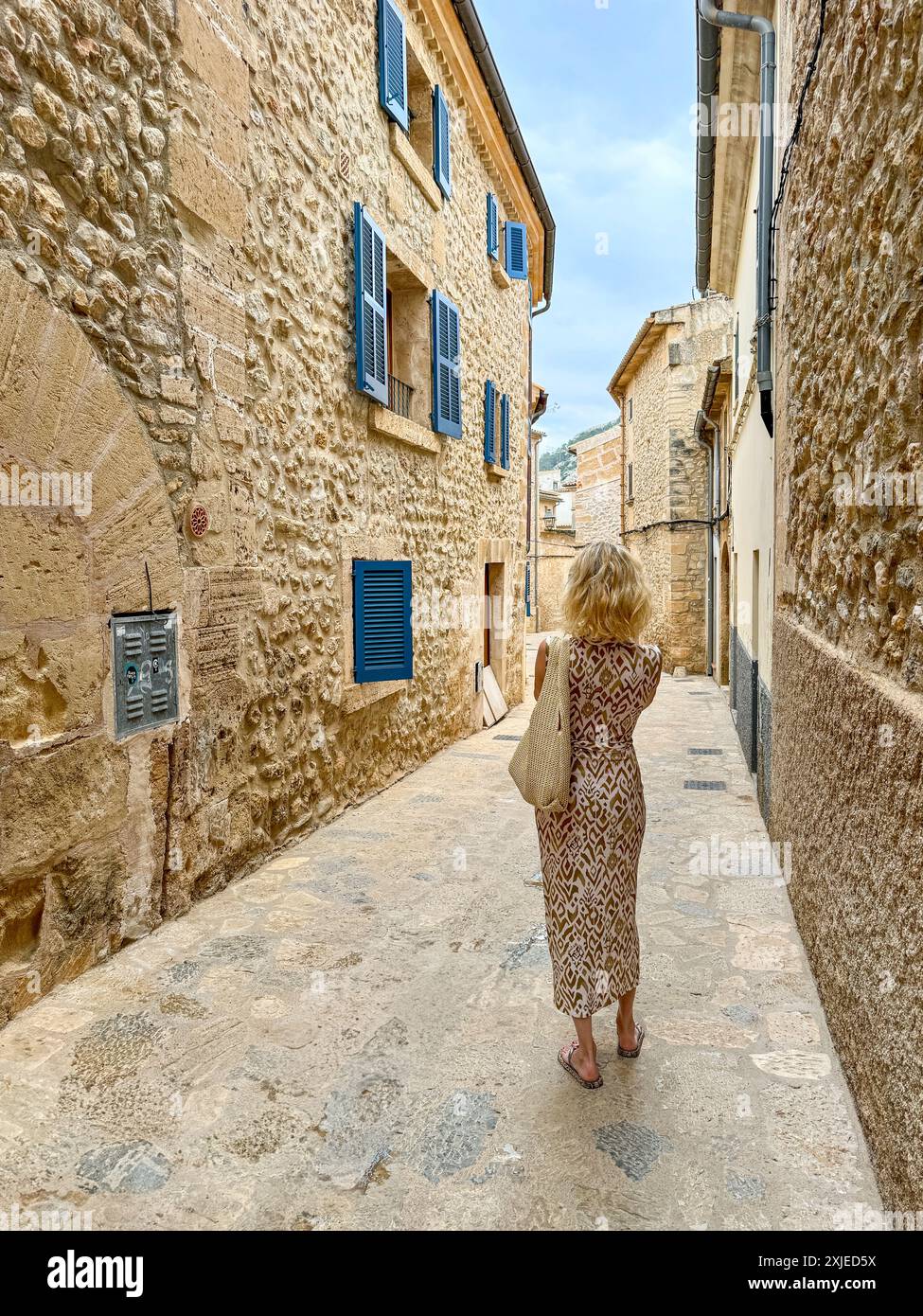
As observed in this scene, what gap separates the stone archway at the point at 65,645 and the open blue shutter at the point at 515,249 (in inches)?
311

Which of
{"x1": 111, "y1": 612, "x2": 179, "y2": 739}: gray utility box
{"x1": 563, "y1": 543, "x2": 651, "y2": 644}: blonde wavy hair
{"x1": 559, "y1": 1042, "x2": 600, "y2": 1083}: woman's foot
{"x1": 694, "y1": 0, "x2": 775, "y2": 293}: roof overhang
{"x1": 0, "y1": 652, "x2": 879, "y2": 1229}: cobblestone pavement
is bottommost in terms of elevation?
{"x1": 0, "y1": 652, "x2": 879, "y2": 1229}: cobblestone pavement

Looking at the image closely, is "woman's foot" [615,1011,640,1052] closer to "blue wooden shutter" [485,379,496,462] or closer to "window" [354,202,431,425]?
"window" [354,202,431,425]

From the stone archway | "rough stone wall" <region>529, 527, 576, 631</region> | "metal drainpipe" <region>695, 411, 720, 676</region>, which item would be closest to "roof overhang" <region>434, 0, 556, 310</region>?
"metal drainpipe" <region>695, 411, 720, 676</region>

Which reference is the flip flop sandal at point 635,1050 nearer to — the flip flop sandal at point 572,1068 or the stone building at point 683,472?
the flip flop sandal at point 572,1068

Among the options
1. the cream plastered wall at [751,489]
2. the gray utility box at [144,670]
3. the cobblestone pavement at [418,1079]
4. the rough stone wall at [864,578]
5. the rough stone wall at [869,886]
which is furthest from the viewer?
the cream plastered wall at [751,489]

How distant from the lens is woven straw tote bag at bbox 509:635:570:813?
7.22 feet

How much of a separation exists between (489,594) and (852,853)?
7945 mm

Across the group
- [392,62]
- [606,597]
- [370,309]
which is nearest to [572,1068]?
[606,597]

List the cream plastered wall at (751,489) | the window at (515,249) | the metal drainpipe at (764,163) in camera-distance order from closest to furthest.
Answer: the metal drainpipe at (764,163), the cream plastered wall at (751,489), the window at (515,249)

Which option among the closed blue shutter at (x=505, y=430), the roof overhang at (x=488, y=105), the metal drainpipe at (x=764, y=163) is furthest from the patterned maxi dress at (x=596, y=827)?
the closed blue shutter at (x=505, y=430)

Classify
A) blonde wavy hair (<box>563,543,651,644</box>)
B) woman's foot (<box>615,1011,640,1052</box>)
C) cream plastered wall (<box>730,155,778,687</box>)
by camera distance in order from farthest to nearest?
1. cream plastered wall (<box>730,155,778,687</box>)
2. woman's foot (<box>615,1011,640,1052</box>)
3. blonde wavy hair (<box>563,543,651,644</box>)

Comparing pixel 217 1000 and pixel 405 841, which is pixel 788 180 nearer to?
pixel 405 841

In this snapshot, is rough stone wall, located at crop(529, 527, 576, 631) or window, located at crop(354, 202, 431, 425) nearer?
window, located at crop(354, 202, 431, 425)

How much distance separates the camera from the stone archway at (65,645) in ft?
8.50
